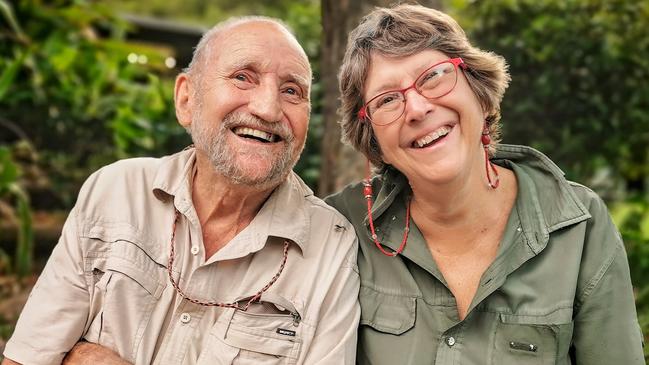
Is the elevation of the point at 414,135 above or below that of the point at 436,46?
below

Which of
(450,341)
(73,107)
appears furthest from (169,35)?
(450,341)

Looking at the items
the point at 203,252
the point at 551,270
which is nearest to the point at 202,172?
the point at 203,252

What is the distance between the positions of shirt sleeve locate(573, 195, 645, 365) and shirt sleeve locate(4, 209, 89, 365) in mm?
1647

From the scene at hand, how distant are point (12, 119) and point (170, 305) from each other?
339cm

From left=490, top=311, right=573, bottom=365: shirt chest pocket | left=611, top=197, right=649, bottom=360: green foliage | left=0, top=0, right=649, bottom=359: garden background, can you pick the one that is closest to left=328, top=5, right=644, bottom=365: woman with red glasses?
left=490, top=311, right=573, bottom=365: shirt chest pocket

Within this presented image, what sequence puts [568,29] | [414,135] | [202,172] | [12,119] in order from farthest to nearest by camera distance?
1. [12,119]
2. [568,29]
3. [202,172]
4. [414,135]

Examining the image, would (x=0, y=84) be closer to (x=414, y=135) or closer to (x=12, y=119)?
(x=12, y=119)

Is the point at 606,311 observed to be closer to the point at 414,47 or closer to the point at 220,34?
the point at 414,47

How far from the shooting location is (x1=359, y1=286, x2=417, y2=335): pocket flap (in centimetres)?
243

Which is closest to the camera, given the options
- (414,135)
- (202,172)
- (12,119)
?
(414,135)

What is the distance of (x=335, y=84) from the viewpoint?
367 cm

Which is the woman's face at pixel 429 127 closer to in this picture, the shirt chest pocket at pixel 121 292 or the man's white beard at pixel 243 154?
the man's white beard at pixel 243 154

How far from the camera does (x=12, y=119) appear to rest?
5.23 meters

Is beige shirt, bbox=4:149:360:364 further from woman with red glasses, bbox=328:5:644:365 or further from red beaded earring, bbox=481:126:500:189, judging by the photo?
red beaded earring, bbox=481:126:500:189
